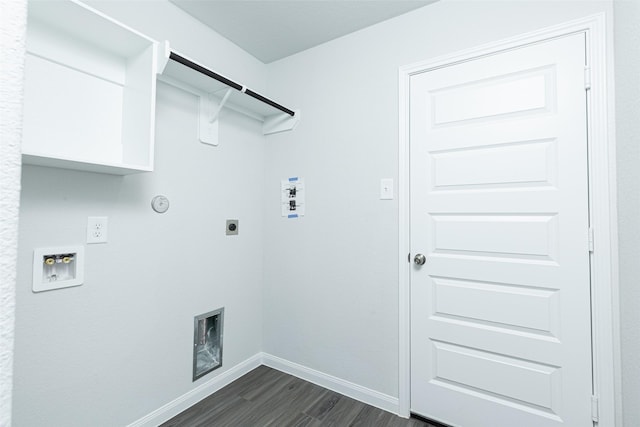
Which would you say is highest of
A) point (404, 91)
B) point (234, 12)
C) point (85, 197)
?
point (234, 12)

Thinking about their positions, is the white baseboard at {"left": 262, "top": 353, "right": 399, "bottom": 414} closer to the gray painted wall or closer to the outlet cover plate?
the gray painted wall

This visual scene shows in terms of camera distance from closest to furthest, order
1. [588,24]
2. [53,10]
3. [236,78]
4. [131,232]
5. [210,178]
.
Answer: [53,10], [588,24], [131,232], [210,178], [236,78]

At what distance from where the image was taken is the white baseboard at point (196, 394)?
1.68 meters

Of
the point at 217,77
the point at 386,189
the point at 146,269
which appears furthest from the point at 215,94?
the point at 386,189

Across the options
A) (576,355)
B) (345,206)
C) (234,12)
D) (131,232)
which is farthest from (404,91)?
(131,232)

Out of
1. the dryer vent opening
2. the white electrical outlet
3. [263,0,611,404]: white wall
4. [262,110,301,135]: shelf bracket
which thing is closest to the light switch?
[263,0,611,404]: white wall

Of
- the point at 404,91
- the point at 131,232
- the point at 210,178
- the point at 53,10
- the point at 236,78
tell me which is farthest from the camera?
the point at 236,78

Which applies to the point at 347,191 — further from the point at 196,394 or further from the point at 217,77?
the point at 196,394

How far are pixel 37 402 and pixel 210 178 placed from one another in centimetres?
136

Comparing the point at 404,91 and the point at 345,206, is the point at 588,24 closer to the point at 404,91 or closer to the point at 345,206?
the point at 404,91

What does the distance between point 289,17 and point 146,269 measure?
5.76ft

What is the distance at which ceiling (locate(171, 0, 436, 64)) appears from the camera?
1796mm

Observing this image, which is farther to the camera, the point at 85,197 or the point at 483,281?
the point at 483,281

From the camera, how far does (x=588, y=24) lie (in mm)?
1386
